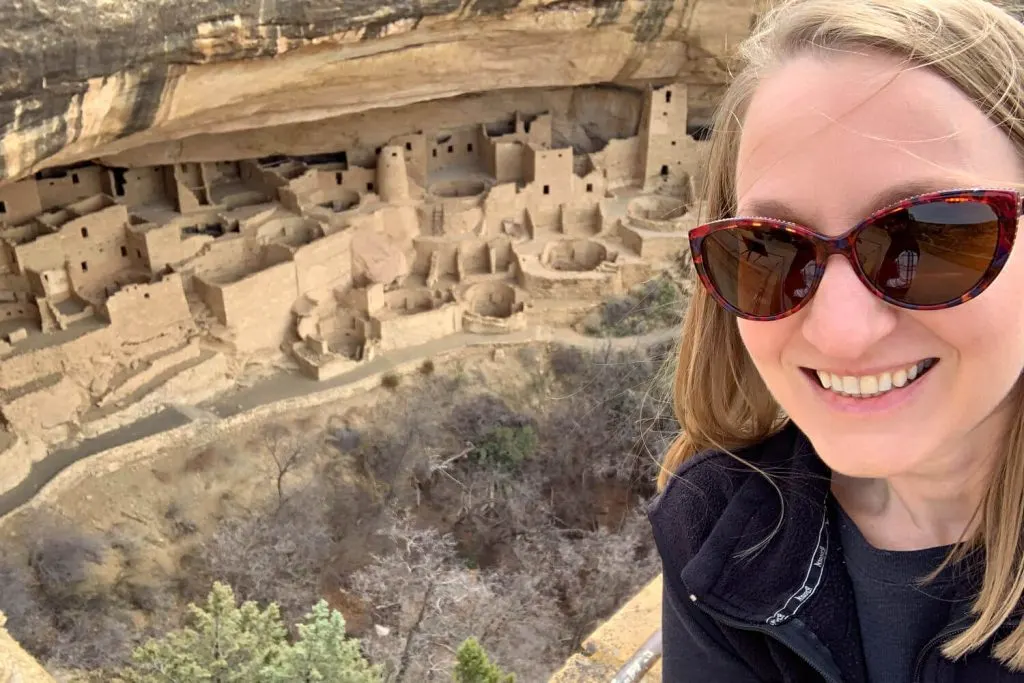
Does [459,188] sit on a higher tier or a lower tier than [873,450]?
lower

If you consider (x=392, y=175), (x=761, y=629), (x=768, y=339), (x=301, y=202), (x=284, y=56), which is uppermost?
(x=768, y=339)

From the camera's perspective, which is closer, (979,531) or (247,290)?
(979,531)

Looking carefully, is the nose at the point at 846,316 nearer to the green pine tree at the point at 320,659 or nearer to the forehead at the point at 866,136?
the forehead at the point at 866,136

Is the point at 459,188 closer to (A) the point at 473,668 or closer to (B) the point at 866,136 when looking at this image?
(A) the point at 473,668

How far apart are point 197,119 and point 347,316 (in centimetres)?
325

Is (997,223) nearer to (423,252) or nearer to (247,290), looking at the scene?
(247,290)

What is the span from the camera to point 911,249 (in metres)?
0.95

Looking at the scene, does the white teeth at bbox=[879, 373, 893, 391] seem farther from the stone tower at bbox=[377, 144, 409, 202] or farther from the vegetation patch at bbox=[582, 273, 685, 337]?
the stone tower at bbox=[377, 144, 409, 202]

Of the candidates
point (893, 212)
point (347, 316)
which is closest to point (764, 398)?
point (893, 212)

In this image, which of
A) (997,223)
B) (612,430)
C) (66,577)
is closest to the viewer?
(997,223)

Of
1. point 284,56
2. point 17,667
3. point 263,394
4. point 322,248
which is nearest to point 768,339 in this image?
point 17,667

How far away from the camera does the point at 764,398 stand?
144 cm

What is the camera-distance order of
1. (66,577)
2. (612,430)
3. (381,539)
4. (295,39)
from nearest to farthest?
1. (295,39)
2. (66,577)
3. (381,539)
4. (612,430)

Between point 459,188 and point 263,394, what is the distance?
13.5 ft
